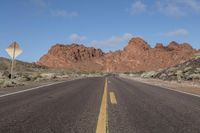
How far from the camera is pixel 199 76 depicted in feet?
102

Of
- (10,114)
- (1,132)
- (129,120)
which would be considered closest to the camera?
(1,132)

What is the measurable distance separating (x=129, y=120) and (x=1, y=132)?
2.76 m

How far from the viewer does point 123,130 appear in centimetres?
514

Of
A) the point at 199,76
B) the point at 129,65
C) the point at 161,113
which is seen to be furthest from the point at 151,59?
the point at 161,113

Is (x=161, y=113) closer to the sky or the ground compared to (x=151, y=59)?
closer to the ground

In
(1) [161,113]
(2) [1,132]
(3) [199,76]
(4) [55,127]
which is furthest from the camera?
(3) [199,76]

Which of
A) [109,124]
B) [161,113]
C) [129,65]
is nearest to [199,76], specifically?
[161,113]

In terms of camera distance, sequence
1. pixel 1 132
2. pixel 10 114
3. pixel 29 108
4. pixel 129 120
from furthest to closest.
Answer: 1. pixel 29 108
2. pixel 10 114
3. pixel 129 120
4. pixel 1 132

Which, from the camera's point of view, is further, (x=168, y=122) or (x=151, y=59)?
(x=151, y=59)

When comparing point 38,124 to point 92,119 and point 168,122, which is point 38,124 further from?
point 168,122

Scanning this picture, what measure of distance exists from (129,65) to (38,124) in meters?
187

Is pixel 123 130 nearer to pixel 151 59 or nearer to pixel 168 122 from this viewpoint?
pixel 168 122

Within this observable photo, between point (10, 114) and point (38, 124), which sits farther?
point (10, 114)

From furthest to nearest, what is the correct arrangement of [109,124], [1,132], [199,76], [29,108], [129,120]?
[199,76] → [29,108] → [129,120] → [109,124] → [1,132]
